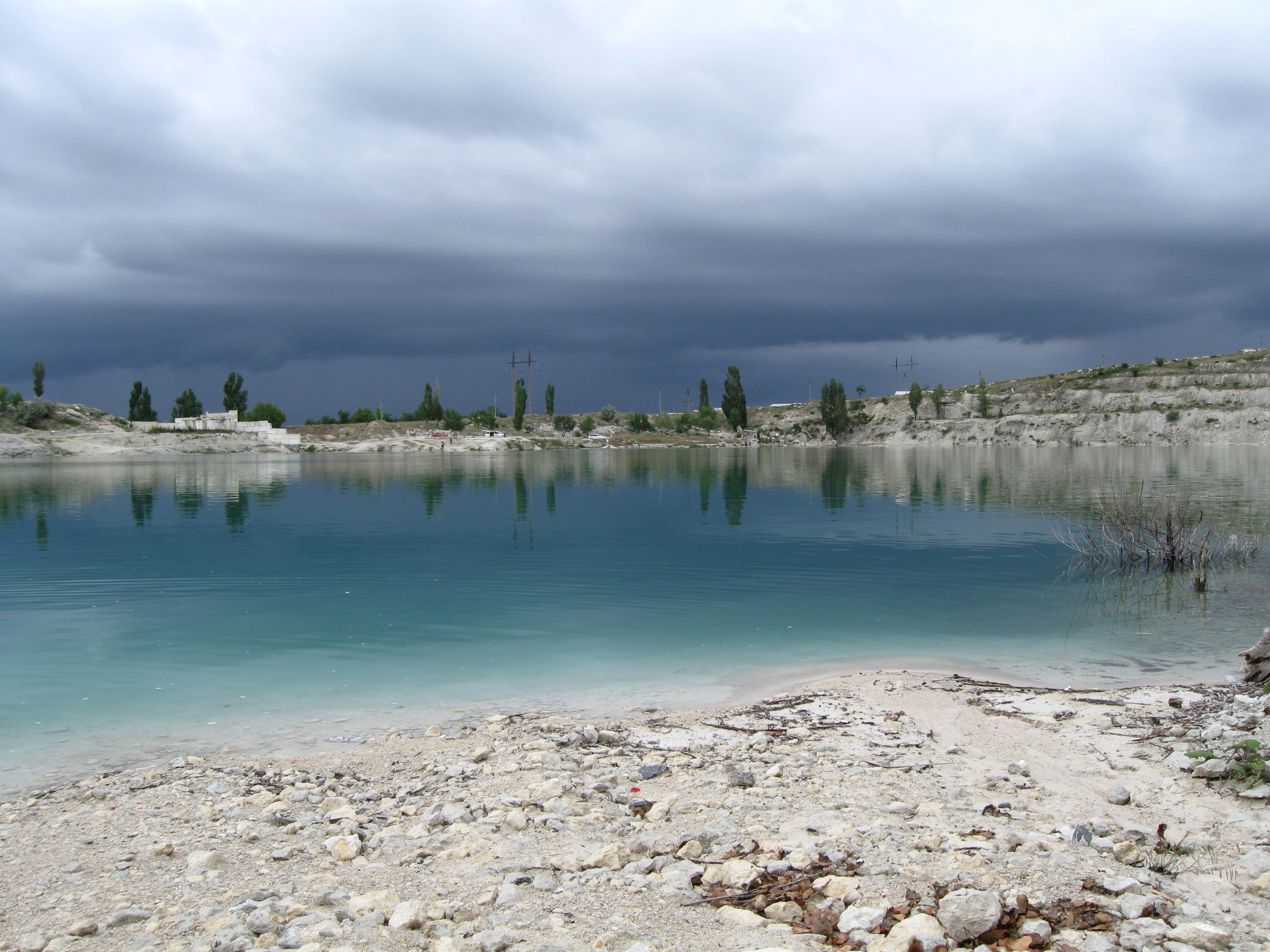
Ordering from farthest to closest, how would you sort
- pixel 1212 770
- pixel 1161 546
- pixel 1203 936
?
pixel 1161 546 → pixel 1212 770 → pixel 1203 936

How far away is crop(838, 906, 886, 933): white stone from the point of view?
5.91m

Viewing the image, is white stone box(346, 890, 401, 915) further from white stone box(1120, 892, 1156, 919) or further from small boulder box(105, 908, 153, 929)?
white stone box(1120, 892, 1156, 919)

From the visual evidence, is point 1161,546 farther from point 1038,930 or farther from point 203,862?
point 203,862

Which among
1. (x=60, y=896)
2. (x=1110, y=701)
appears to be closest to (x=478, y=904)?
(x=60, y=896)

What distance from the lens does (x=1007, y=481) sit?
65.8m

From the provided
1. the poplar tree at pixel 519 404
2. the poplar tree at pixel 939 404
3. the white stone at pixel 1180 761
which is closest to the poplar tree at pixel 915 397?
the poplar tree at pixel 939 404

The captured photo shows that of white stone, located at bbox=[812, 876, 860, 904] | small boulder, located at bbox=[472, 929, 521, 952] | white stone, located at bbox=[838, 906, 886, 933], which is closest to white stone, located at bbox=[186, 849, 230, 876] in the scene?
small boulder, located at bbox=[472, 929, 521, 952]

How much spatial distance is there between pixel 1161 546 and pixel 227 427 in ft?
615

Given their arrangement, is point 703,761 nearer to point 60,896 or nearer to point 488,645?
point 60,896

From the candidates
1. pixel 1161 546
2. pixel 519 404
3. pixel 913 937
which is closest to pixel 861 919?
pixel 913 937

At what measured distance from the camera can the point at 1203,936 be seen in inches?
219

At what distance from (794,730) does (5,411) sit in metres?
194

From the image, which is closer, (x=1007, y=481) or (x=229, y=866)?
(x=229, y=866)

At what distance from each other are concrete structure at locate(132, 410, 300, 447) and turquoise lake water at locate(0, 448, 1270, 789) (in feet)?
441
